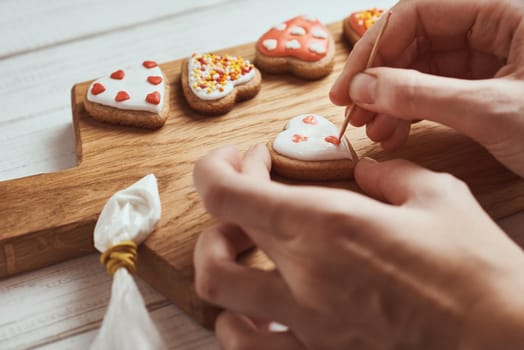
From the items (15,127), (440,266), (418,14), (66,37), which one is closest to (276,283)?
(440,266)

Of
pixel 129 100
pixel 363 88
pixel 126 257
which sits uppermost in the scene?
pixel 363 88

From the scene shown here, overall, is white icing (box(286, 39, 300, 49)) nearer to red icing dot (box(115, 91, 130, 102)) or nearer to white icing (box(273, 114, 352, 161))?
white icing (box(273, 114, 352, 161))

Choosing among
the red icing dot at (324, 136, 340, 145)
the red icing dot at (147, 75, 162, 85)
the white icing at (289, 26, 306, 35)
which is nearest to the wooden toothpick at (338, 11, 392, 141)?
A: the red icing dot at (324, 136, 340, 145)

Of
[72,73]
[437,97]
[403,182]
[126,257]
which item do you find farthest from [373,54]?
[72,73]

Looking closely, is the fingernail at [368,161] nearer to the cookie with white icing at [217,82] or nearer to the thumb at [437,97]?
the thumb at [437,97]

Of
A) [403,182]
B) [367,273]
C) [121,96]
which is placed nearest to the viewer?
[367,273]

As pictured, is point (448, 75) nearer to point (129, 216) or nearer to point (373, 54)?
point (373, 54)

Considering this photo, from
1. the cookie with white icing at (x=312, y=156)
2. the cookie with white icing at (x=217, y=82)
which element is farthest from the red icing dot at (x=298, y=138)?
the cookie with white icing at (x=217, y=82)
